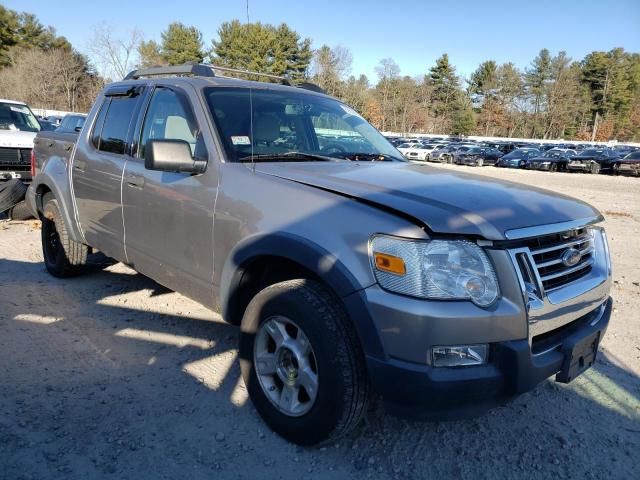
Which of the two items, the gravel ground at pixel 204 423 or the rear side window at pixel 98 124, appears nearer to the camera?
the gravel ground at pixel 204 423

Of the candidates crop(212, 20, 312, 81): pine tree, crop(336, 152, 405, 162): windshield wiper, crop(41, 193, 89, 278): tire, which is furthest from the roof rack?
crop(212, 20, 312, 81): pine tree

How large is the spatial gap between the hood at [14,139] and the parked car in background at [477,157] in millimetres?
31544

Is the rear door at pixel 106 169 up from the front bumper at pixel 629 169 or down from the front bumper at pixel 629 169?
up

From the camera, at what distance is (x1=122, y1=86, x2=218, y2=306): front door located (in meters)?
2.94

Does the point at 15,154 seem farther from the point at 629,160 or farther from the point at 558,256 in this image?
the point at 629,160

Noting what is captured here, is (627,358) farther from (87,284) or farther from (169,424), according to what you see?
(87,284)

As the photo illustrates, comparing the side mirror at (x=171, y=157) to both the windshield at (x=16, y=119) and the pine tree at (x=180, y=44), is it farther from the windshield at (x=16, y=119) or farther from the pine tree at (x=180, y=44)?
the pine tree at (x=180, y=44)

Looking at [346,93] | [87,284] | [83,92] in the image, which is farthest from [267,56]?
[87,284]

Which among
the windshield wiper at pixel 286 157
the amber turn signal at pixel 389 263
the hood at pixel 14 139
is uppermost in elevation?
the windshield wiper at pixel 286 157

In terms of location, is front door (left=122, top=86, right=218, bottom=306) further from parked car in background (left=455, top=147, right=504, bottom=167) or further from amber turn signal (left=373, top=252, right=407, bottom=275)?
parked car in background (left=455, top=147, right=504, bottom=167)

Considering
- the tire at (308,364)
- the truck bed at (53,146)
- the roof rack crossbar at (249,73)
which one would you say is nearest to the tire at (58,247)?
the truck bed at (53,146)

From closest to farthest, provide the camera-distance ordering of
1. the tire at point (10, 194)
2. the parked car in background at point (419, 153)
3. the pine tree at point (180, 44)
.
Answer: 1. the tire at point (10, 194)
2. the parked car in background at point (419, 153)
3. the pine tree at point (180, 44)

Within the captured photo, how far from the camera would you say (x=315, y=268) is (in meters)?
2.23

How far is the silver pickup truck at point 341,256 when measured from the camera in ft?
6.58
